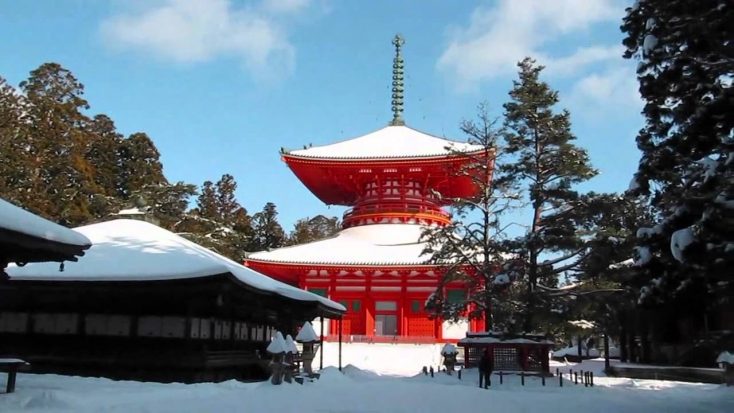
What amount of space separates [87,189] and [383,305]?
2002cm

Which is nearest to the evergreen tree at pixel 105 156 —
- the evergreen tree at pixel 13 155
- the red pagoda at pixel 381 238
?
the evergreen tree at pixel 13 155

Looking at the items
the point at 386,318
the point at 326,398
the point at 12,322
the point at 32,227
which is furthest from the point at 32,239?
the point at 386,318

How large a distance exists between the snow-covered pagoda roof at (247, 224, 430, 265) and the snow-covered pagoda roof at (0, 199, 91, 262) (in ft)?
75.1

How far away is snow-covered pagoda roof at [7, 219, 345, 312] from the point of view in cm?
1486

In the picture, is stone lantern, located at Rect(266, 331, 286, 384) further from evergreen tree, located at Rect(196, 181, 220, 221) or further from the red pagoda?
evergreen tree, located at Rect(196, 181, 220, 221)

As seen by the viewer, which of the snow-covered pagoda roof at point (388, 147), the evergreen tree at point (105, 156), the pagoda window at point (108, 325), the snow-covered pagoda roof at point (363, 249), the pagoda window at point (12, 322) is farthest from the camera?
the evergreen tree at point (105, 156)

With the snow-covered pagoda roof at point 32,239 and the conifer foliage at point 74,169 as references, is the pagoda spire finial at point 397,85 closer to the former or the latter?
the conifer foliage at point 74,169

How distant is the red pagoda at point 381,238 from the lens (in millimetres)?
34031

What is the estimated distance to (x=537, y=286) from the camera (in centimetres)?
2272

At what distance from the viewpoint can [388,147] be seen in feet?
134

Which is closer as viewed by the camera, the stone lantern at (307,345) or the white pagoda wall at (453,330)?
the stone lantern at (307,345)

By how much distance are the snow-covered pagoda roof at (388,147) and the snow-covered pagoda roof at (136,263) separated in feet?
65.2

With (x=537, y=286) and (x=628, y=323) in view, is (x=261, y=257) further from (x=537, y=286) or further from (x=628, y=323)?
(x=628, y=323)

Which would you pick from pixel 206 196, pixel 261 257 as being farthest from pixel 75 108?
pixel 261 257
